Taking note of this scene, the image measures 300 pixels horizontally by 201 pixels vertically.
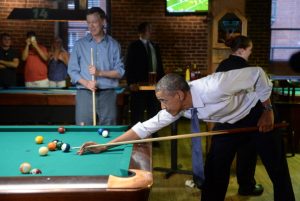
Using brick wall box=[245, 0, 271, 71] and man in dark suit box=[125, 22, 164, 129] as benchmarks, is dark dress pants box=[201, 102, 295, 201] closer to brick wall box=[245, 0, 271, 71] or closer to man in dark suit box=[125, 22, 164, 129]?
man in dark suit box=[125, 22, 164, 129]

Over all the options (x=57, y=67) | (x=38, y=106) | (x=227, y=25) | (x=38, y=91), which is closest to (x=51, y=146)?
(x=227, y=25)

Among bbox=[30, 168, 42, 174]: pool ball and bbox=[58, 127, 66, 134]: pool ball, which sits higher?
bbox=[30, 168, 42, 174]: pool ball

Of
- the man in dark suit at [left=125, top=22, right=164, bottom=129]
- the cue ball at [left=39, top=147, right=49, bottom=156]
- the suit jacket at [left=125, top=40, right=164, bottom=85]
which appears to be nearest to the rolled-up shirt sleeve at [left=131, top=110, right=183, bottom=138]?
the cue ball at [left=39, top=147, right=49, bottom=156]

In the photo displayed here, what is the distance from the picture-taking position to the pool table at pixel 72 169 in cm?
168

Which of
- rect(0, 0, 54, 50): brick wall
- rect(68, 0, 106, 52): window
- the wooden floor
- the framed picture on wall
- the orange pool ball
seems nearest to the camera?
the orange pool ball

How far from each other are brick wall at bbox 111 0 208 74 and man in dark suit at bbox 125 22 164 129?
7.54 feet

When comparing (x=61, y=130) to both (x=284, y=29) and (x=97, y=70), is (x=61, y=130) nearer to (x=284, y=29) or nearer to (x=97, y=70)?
(x=97, y=70)

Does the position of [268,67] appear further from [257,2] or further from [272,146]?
[272,146]

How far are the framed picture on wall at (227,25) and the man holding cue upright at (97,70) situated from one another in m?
1.26

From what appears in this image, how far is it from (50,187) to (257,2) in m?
7.06

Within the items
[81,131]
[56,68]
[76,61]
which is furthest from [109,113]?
[56,68]

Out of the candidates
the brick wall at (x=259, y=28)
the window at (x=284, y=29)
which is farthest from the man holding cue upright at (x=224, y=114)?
the window at (x=284, y=29)

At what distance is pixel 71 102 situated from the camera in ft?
17.8

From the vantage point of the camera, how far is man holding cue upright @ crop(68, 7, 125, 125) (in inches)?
158
